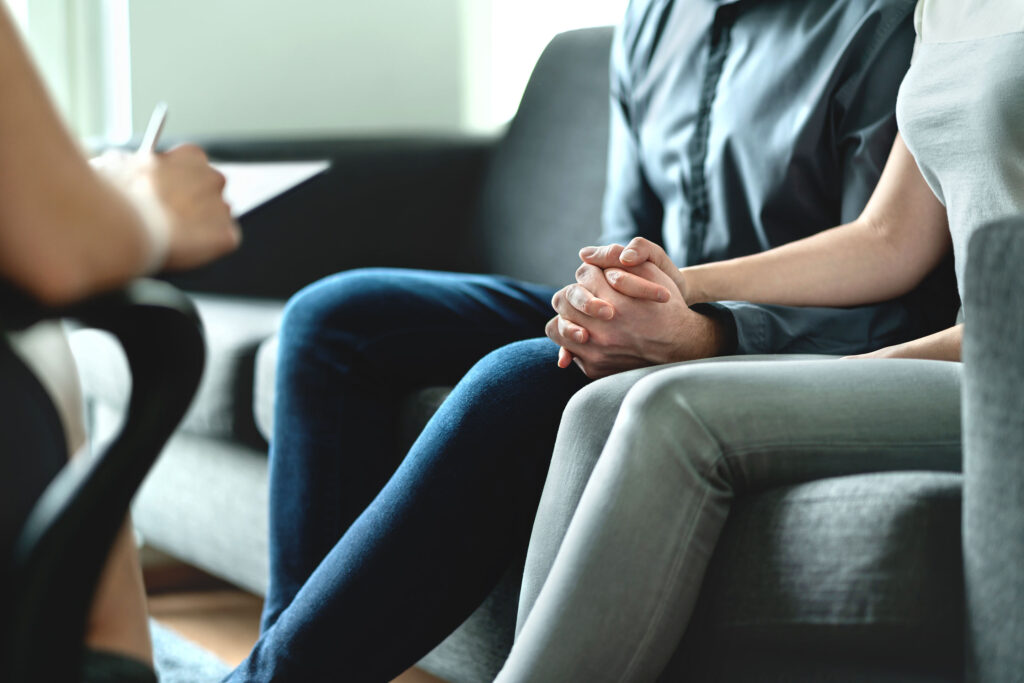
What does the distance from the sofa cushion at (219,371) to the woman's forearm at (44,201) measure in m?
0.95

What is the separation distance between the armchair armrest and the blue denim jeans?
0.48 m

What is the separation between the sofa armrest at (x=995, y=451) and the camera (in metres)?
0.63

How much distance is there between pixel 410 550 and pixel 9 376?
0.53 metres

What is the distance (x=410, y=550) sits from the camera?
3.16 ft

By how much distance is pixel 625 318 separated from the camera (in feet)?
3.24

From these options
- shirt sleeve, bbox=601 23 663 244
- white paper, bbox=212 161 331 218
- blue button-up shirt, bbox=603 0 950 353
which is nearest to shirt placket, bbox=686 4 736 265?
blue button-up shirt, bbox=603 0 950 353

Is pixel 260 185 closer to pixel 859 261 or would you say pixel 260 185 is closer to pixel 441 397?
pixel 441 397

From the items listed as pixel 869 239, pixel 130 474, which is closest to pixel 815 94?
pixel 869 239

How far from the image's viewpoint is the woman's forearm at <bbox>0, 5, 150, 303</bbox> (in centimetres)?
45

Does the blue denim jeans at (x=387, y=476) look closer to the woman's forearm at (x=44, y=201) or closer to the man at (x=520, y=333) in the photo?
the man at (x=520, y=333)

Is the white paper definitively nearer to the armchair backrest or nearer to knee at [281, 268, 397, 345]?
knee at [281, 268, 397, 345]

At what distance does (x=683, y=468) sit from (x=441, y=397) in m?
0.49

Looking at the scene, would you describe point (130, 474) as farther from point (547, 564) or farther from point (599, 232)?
point (599, 232)

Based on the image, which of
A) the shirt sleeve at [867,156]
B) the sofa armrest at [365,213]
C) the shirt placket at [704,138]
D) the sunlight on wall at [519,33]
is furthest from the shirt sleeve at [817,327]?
the sunlight on wall at [519,33]
